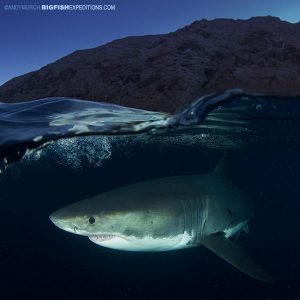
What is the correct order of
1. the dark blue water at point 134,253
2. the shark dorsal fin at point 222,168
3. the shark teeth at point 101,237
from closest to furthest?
the shark teeth at point 101,237 < the dark blue water at point 134,253 < the shark dorsal fin at point 222,168

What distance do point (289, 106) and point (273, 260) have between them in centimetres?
916

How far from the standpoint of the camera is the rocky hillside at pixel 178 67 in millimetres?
8828

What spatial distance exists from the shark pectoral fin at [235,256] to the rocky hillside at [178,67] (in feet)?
13.0

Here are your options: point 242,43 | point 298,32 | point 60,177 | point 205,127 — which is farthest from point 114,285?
point 60,177

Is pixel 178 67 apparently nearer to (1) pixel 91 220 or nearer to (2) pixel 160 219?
(2) pixel 160 219

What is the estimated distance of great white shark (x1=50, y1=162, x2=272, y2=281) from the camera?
16.5ft

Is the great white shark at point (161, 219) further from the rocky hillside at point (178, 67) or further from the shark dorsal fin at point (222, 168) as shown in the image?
the rocky hillside at point (178, 67)

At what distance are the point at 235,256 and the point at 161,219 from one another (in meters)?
1.34

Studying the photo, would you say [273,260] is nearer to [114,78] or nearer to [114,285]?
[114,285]

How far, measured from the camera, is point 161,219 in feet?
A: 18.7

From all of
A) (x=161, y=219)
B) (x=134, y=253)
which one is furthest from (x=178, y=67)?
(x=134, y=253)

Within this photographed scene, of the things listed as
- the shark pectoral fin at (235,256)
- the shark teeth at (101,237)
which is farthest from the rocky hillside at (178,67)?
the shark teeth at (101,237)

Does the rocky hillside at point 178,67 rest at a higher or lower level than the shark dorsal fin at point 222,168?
higher

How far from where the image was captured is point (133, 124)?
9781 mm
